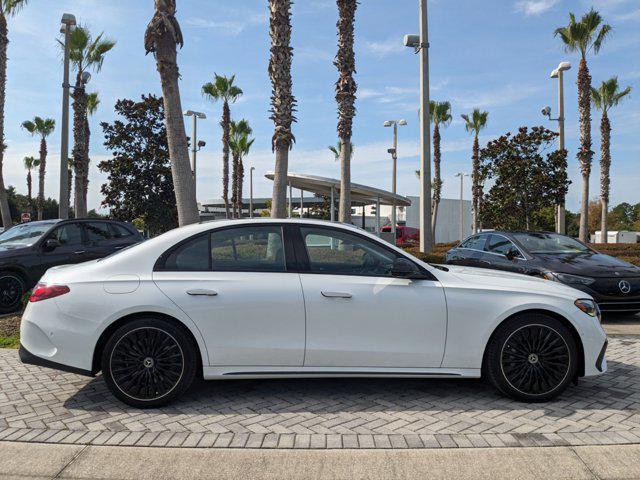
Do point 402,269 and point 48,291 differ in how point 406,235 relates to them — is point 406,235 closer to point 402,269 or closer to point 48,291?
point 402,269

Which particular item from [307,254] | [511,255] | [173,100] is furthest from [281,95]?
[307,254]


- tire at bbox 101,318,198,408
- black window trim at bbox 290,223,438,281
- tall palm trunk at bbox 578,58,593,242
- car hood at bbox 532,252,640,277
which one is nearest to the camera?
tire at bbox 101,318,198,408

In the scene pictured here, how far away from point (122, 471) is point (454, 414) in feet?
7.96

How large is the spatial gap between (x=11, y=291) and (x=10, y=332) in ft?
5.84

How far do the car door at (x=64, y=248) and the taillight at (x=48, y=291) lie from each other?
201 inches

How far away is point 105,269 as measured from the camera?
4.12m

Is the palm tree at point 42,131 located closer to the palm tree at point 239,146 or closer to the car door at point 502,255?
the palm tree at point 239,146

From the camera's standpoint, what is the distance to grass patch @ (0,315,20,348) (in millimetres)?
6423

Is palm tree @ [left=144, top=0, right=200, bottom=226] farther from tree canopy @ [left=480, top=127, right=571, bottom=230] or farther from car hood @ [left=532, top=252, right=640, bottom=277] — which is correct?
tree canopy @ [left=480, top=127, right=571, bottom=230]

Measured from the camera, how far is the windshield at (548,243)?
8.65 meters

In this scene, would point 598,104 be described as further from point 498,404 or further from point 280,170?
point 498,404

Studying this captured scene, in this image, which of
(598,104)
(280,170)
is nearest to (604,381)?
(280,170)

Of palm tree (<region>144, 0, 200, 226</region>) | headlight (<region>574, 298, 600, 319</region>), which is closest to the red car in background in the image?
palm tree (<region>144, 0, 200, 226</region>)

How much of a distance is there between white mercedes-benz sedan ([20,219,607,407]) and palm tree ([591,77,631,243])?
90.5 ft
